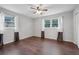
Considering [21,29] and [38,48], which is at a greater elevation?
[21,29]

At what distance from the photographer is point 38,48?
1.77m

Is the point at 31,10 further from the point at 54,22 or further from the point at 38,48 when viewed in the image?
the point at 38,48

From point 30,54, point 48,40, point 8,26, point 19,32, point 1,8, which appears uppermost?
point 1,8

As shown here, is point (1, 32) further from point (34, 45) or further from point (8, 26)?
point (34, 45)

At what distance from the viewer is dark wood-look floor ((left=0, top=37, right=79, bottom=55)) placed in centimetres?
165

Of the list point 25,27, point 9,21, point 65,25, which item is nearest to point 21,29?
point 25,27

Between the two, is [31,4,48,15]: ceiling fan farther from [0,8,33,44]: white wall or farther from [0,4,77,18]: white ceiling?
[0,8,33,44]: white wall

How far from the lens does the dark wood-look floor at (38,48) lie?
64.8 inches

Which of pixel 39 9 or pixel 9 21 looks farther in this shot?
pixel 39 9

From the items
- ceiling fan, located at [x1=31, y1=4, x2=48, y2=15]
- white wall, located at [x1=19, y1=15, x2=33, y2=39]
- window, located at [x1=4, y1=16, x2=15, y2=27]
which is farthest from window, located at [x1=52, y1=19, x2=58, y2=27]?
window, located at [x1=4, y1=16, x2=15, y2=27]

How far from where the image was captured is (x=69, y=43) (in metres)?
1.79
